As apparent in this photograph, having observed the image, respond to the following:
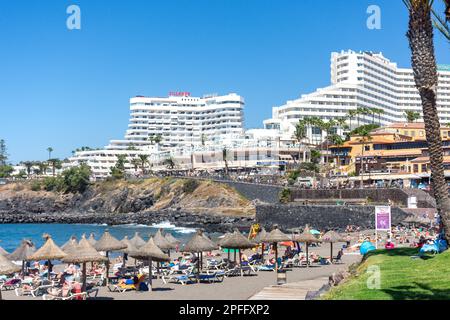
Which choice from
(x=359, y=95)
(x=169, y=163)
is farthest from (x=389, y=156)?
(x=359, y=95)

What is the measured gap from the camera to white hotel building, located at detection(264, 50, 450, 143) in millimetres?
150375

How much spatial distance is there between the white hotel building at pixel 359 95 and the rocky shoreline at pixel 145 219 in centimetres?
4588

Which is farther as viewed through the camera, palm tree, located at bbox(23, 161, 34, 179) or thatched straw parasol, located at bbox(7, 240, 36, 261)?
palm tree, located at bbox(23, 161, 34, 179)

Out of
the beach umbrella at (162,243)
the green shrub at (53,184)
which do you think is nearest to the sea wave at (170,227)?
the beach umbrella at (162,243)

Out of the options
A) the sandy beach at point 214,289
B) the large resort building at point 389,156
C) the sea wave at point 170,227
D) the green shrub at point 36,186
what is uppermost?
the large resort building at point 389,156

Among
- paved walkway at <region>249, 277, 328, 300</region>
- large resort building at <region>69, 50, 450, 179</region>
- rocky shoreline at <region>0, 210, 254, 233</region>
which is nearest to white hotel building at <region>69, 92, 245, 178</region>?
large resort building at <region>69, 50, 450, 179</region>

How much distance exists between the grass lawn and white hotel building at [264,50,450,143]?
360 ft

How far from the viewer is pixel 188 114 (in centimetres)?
19525

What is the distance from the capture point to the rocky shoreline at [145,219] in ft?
264

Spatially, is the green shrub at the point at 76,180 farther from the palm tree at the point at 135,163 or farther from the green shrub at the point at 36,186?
the palm tree at the point at 135,163

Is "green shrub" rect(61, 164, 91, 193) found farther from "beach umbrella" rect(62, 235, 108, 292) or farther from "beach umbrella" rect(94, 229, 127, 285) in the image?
"beach umbrella" rect(62, 235, 108, 292)

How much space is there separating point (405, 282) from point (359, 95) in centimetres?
14455

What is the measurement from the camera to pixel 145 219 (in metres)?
95.8
